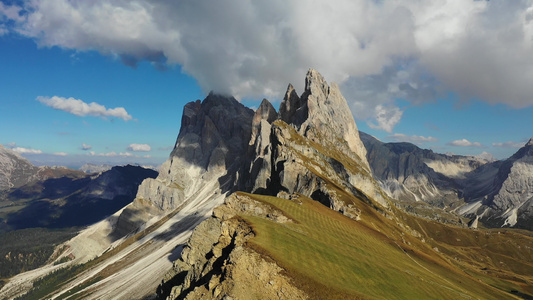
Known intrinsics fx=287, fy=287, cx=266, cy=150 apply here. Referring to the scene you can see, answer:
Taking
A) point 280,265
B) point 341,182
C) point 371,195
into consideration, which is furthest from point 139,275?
point 371,195

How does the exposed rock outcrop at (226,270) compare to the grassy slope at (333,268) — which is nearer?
the exposed rock outcrop at (226,270)

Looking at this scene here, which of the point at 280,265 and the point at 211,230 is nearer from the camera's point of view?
the point at 280,265

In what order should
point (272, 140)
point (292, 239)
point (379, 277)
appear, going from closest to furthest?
point (379, 277)
point (292, 239)
point (272, 140)

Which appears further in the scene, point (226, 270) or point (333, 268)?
point (333, 268)

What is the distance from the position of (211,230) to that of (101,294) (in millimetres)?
107813

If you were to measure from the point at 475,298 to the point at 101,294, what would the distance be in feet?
451

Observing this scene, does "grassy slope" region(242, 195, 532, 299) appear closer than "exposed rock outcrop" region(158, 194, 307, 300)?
No

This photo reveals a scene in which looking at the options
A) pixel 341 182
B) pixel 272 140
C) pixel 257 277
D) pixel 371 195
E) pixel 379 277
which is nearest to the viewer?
pixel 257 277

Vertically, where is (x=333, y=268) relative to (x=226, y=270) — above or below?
below

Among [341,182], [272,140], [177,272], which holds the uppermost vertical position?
[272,140]

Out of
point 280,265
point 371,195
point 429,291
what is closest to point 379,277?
point 429,291

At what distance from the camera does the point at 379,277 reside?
41875 mm

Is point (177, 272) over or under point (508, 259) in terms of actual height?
over

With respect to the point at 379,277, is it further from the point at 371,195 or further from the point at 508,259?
the point at 508,259
